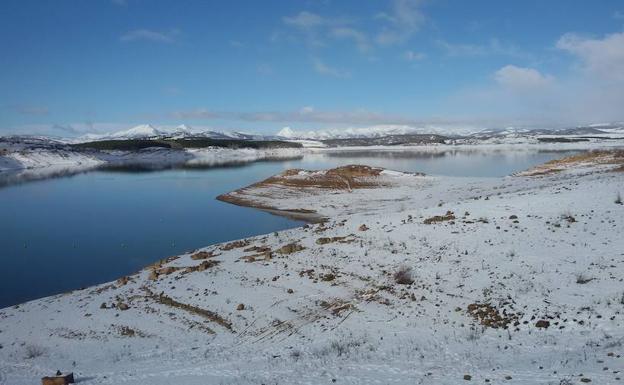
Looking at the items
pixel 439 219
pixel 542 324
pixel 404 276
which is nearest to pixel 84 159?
pixel 439 219

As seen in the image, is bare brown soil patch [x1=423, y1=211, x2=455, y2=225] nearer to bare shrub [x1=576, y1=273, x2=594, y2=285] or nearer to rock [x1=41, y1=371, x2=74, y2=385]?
bare shrub [x1=576, y1=273, x2=594, y2=285]

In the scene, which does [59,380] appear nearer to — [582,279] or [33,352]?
[33,352]

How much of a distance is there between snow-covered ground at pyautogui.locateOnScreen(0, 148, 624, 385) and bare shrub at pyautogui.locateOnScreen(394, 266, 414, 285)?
0.07m

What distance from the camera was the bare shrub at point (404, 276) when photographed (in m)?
15.6

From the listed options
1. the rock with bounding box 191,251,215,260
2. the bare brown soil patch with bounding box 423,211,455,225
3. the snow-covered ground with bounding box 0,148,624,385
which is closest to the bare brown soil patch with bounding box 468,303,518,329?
the snow-covered ground with bounding box 0,148,624,385

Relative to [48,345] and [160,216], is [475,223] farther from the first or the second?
[160,216]

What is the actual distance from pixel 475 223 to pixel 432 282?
20.1 ft

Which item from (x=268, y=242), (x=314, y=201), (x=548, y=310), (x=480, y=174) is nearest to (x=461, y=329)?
(x=548, y=310)

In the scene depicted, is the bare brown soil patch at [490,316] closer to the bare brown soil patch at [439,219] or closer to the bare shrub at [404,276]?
the bare shrub at [404,276]

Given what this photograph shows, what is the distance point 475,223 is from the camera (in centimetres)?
2028

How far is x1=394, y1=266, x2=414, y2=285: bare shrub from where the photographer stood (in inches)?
615

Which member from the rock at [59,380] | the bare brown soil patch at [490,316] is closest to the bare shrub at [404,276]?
the bare brown soil patch at [490,316]

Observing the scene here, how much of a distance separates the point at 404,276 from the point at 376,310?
7.61ft

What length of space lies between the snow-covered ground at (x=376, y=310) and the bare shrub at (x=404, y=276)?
7cm
